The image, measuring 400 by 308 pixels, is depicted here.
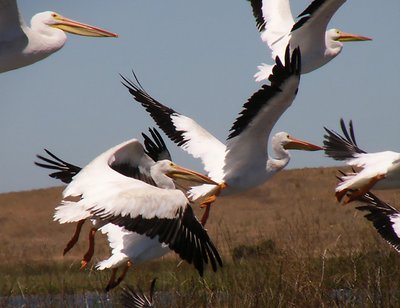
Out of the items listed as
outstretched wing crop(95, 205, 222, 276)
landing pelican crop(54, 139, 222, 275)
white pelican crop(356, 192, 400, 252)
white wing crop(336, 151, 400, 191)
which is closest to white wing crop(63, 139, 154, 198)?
landing pelican crop(54, 139, 222, 275)

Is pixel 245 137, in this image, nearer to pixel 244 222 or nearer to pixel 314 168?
pixel 244 222

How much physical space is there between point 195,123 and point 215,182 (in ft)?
3.30

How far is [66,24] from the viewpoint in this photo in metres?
9.16

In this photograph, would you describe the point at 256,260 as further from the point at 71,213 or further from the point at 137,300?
the point at 71,213

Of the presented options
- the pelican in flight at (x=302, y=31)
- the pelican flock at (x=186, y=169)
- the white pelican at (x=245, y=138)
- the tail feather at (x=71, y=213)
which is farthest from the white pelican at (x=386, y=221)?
the tail feather at (x=71, y=213)

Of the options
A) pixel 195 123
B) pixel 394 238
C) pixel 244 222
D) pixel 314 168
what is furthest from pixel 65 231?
pixel 394 238

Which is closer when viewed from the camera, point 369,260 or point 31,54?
point 31,54

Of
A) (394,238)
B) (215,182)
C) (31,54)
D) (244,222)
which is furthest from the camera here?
(244,222)

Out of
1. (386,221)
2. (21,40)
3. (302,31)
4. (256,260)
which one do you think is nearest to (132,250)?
(256,260)

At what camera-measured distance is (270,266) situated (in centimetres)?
947

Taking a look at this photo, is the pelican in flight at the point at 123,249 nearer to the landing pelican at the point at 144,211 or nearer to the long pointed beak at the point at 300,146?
the landing pelican at the point at 144,211

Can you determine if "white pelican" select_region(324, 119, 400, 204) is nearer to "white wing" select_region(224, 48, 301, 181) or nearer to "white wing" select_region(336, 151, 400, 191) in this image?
"white wing" select_region(336, 151, 400, 191)

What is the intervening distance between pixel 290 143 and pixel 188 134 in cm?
94

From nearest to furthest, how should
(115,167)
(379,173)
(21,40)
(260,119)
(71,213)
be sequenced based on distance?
(71,213), (21,40), (260,119), (115,167), (379,173)
